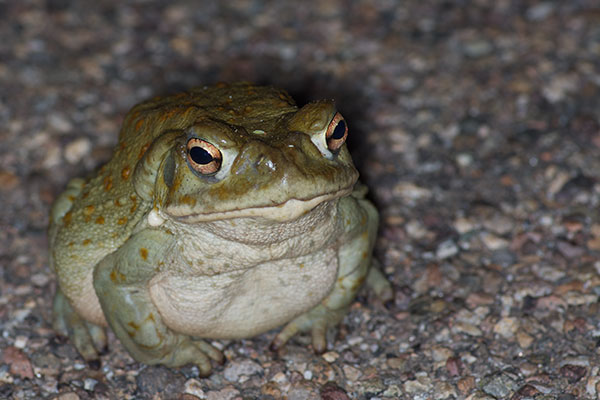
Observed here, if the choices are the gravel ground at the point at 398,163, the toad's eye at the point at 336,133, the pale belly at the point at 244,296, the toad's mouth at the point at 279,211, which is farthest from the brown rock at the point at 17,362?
the toad's eye at the point at 336,133

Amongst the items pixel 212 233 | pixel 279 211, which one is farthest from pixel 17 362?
pixel 279 211

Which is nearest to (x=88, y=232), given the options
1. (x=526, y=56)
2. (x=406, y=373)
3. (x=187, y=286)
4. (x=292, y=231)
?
(x=187, y=286)

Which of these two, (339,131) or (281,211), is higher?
(339,131)

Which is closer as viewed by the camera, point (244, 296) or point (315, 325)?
point (244, 296)

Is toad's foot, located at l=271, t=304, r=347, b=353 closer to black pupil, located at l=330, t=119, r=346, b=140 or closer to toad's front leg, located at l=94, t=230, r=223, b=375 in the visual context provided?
toad's front leg, located at l=94, t=230, r=223, b=375

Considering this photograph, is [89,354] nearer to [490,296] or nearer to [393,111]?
[490,296]

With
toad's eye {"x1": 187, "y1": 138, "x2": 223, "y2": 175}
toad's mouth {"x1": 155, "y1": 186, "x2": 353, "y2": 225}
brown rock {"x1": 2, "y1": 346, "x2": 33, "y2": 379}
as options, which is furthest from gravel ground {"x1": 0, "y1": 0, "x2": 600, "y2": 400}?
toad's eye {"x1": 187, "y1": 138, "x2": 223, "y2": 175}

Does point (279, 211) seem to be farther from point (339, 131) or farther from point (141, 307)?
point (141, 307)
